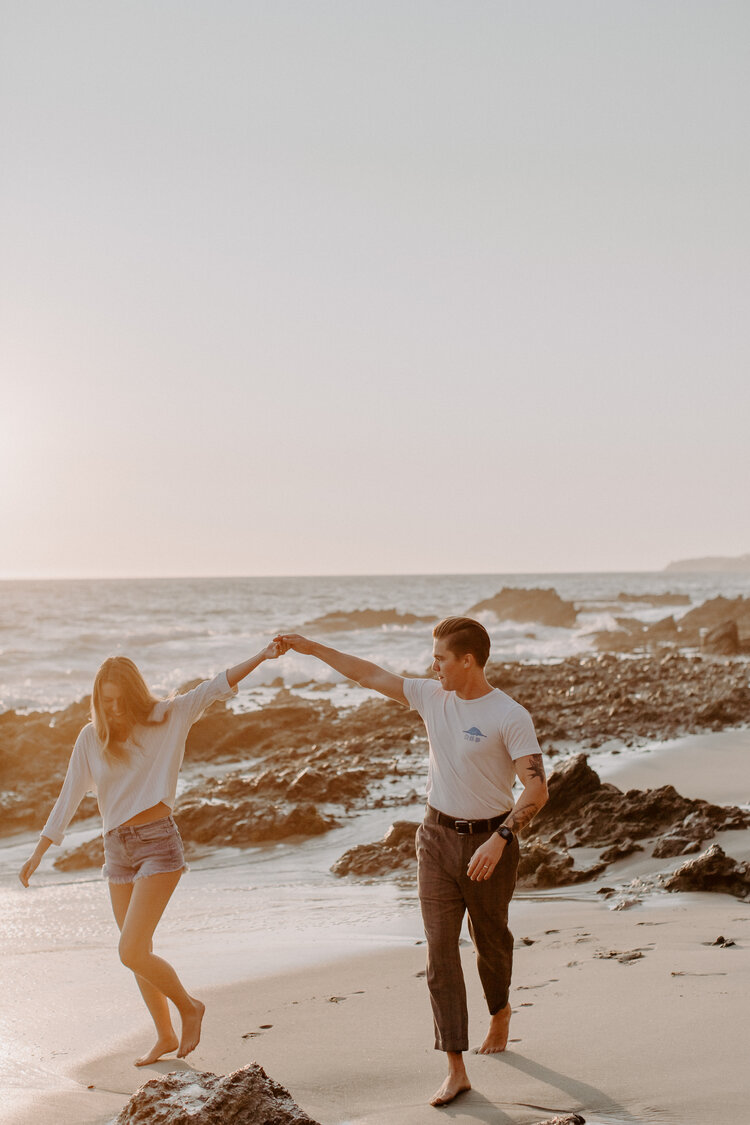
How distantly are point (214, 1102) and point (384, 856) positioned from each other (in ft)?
19.5

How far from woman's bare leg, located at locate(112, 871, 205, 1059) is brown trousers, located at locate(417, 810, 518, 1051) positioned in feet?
4.08

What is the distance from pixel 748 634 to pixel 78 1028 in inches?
1543

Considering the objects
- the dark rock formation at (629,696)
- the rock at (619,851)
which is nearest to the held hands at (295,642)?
the rock at (619,851)

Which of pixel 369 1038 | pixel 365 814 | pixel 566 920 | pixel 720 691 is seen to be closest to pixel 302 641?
pixel 369 1038

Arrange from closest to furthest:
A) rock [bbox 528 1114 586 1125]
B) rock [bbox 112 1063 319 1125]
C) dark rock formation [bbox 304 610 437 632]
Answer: rock [bbox 112 1063 319 1125]
rock [bbox 528 1114 586 1125]
dark rock formation [bbox 304 610 437 632]

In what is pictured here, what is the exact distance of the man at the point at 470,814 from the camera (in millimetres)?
4625

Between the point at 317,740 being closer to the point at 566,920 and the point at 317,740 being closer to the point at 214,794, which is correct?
the point at 214,794

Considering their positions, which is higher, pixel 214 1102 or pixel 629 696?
pixel 214 1102

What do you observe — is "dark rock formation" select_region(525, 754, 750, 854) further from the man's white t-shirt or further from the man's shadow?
the man's white t-shirt

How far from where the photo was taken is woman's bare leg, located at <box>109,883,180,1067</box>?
5.16m

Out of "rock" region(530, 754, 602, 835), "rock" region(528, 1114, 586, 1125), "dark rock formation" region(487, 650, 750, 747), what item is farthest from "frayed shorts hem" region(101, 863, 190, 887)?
"dark rock formation" region(487, 650, 750, 747)

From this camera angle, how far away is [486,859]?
14.8 feet

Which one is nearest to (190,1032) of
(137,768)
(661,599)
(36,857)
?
(36,857)

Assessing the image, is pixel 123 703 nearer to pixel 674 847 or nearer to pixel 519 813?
pixel 519 813
